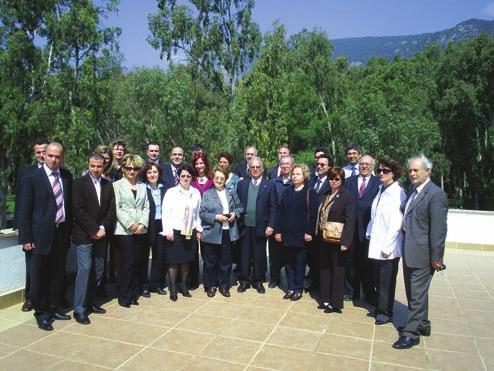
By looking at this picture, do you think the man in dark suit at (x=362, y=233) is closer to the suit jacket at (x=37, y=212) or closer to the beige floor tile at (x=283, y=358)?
the beige floor tile at (x=283, y=358)

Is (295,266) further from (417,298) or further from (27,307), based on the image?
(27,307)

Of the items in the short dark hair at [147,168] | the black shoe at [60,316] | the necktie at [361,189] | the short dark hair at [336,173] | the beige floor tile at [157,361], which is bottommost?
the beige floor tile at [157,361]

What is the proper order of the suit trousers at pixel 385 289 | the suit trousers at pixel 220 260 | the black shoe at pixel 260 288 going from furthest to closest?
1. the black shoe at pixel 260 288
2. the suit trousers at pixel 220 260
3. the suit trousers at pixel 385 289

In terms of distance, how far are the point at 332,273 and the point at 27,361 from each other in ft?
10.7

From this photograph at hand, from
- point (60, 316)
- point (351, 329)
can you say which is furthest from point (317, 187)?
point (60, 316)

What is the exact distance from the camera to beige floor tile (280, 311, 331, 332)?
4500mm

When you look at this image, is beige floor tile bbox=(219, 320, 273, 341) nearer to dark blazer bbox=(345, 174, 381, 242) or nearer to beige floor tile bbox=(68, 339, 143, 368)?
beige floor tile bbox=(68, 339, 143, 368)

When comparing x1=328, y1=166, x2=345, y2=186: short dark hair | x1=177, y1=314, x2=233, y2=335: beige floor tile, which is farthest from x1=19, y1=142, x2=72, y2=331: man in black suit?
x1=328, y1=166, x2=345, y2=186: short dark hair

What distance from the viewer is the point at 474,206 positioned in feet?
89.7

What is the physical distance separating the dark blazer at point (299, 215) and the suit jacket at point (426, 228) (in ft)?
4.44

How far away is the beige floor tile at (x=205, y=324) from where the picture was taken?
436 cm

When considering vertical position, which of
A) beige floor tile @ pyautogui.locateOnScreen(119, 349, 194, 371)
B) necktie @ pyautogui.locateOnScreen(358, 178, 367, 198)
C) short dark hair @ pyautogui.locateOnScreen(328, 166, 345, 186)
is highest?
short dark hair @ pyautogui.locateOnScreen(328, 166, 345, 186)

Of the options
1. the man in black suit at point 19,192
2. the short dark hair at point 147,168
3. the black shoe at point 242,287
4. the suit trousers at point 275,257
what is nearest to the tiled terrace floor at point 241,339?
the man in black suit at point 19,192

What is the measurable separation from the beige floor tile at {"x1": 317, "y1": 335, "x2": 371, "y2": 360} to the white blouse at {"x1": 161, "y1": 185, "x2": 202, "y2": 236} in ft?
7.18
